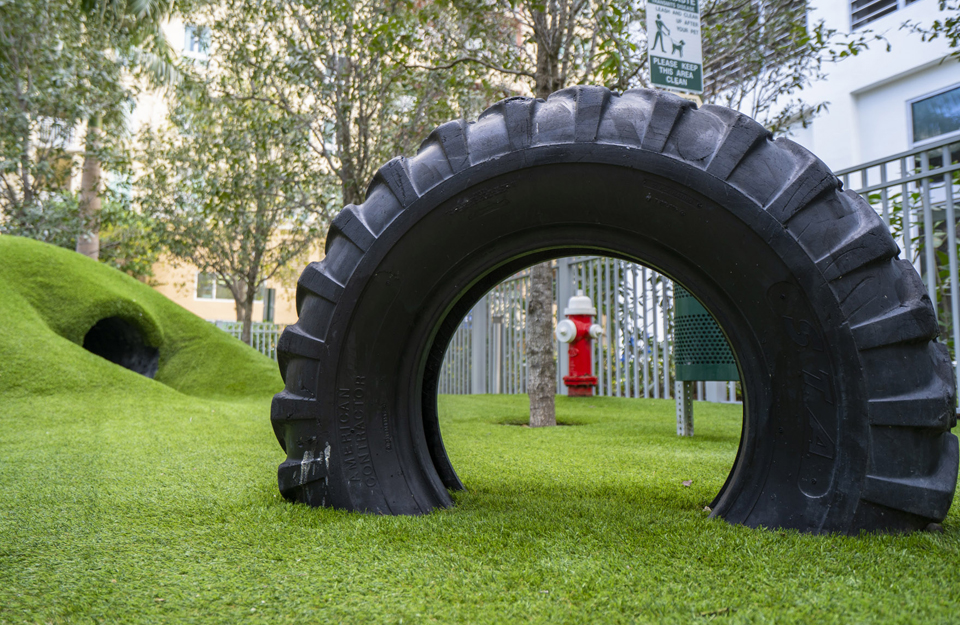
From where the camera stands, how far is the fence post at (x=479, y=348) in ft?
34.3

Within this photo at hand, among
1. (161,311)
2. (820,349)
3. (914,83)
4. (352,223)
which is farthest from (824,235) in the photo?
(914,83)

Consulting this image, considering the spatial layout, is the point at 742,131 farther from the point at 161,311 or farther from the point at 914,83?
the point at 914,83

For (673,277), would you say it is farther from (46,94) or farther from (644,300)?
(46,94)

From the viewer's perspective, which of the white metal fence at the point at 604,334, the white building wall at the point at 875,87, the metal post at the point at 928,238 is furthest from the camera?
the white building wall at the point at 875,87

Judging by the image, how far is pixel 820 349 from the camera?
4.75 ft

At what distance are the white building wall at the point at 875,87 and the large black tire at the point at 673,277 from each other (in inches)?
396

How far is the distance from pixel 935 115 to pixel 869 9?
7.03ft

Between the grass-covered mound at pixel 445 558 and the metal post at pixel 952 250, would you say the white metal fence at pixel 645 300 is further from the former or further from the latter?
the grass-covered mound at pixel 445 558

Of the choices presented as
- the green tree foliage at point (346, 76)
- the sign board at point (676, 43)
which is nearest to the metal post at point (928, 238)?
the sign board at point (676, 43)

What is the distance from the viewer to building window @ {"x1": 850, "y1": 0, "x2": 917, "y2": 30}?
10.2m

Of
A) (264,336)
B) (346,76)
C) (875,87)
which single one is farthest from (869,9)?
(264,336)

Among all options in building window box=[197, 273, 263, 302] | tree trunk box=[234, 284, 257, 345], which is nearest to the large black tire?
tree trunk box=[234, 284, 257, 345]

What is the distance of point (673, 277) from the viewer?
5.58 feet

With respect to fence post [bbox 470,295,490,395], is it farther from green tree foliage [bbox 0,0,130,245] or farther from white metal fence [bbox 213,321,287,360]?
green tree foliage [bbox 0,0,130,245]
